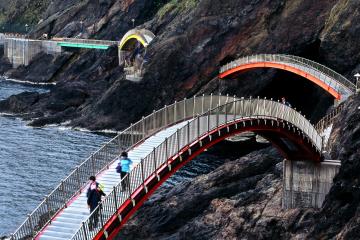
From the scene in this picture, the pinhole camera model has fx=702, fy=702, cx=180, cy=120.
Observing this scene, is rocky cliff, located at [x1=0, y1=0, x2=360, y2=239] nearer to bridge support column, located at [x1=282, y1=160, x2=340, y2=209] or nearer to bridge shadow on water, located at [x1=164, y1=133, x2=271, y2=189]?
bridge support column, located at [x1=282, y1=160, x2=340, y2=209]

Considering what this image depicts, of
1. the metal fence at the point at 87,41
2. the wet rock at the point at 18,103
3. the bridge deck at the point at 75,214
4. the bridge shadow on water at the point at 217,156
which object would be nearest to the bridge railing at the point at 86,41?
the metal fence at the point at 87,41

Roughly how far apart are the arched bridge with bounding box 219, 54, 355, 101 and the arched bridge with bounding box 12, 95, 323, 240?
79.4 ft

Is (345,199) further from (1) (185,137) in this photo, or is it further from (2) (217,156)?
(2) (217,156)

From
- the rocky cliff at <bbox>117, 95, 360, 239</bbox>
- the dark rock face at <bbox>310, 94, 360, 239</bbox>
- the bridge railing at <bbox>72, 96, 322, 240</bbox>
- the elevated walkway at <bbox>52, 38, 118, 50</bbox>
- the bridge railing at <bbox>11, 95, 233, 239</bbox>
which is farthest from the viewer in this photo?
the elevated walkway at <bbox>52, 38, 118, 50</bbox>

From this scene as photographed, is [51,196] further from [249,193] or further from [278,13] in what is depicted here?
[278,13]

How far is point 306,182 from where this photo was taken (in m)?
49.3

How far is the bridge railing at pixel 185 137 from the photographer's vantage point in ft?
105

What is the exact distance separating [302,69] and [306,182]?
3572cm

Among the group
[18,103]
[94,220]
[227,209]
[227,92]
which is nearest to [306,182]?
[227,209]

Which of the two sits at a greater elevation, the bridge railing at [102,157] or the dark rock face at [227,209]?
the bridge railing at [102,157]

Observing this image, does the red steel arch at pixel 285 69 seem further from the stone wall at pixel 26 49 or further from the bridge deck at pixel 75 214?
the stone wall at pixel 26 49

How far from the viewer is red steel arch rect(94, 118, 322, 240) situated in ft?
108

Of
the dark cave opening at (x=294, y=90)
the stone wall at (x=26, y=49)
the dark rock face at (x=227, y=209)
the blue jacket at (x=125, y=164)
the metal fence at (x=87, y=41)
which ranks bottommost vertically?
the dark rock face at (x=227, y=209)

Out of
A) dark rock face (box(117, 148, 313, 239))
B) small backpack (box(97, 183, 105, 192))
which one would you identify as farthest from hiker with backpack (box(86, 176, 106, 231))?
dark rock face (box(117, 148, 313, 239))
